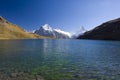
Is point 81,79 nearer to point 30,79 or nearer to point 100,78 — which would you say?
point 100,78

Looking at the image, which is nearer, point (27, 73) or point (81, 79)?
point (81, 79)

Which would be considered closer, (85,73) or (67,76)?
(67,76)

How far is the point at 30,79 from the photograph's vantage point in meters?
24.0

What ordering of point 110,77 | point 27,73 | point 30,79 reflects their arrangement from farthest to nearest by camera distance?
point 27,73
point 110,77
point 30,79

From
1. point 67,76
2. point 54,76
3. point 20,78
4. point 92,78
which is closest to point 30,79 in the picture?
point 20,78

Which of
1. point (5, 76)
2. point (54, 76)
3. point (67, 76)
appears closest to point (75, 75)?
point (67, 76)

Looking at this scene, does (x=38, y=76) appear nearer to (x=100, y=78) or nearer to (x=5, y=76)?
(x=5, y=76)

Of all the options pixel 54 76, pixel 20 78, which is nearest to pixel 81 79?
pixel 54 76

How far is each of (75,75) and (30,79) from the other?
637cm

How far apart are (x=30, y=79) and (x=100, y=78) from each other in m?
8.94

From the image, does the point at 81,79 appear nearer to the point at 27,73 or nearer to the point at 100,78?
the point at 100,78

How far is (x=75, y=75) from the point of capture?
2666 cm

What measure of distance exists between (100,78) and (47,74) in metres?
7.21

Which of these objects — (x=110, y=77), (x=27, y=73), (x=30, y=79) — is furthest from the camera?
(x=27, y=73)
